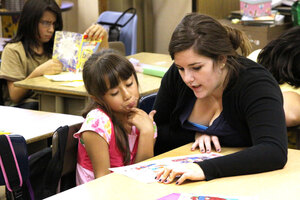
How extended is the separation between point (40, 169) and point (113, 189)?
0.47 metres

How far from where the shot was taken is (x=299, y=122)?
229cm

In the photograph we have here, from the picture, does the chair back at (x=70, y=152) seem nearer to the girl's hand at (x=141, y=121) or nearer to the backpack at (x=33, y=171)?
the backpack at (x=33, y=171)

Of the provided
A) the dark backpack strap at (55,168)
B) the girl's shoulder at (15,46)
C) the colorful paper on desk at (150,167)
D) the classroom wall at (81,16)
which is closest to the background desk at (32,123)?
the dark backpack strap at (55,168)

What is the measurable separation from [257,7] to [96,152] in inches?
134

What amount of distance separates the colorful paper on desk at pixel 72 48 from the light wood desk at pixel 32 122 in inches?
29.5

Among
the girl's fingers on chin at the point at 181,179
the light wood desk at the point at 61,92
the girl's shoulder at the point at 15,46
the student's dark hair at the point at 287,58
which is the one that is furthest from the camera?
the girl's shoulder at the point at 15,46

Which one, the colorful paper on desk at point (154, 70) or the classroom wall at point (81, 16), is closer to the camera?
the colorful paper on desk at point (154, 70)

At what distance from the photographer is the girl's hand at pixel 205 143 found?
75.5 inches

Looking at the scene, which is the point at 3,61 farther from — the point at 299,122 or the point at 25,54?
the point at 299,122

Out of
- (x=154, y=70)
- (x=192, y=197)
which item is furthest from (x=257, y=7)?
(x=192, y=197)

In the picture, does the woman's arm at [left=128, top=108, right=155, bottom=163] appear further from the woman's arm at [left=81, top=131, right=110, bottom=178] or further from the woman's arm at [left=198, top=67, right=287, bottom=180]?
the woman's arm at [left=198, top=67, right=287, bottom=180]

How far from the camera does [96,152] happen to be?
Answer: 6.67 ft

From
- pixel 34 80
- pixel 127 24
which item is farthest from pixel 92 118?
pixel 127 24

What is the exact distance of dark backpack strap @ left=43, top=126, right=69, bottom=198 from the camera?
1897 millimetres
